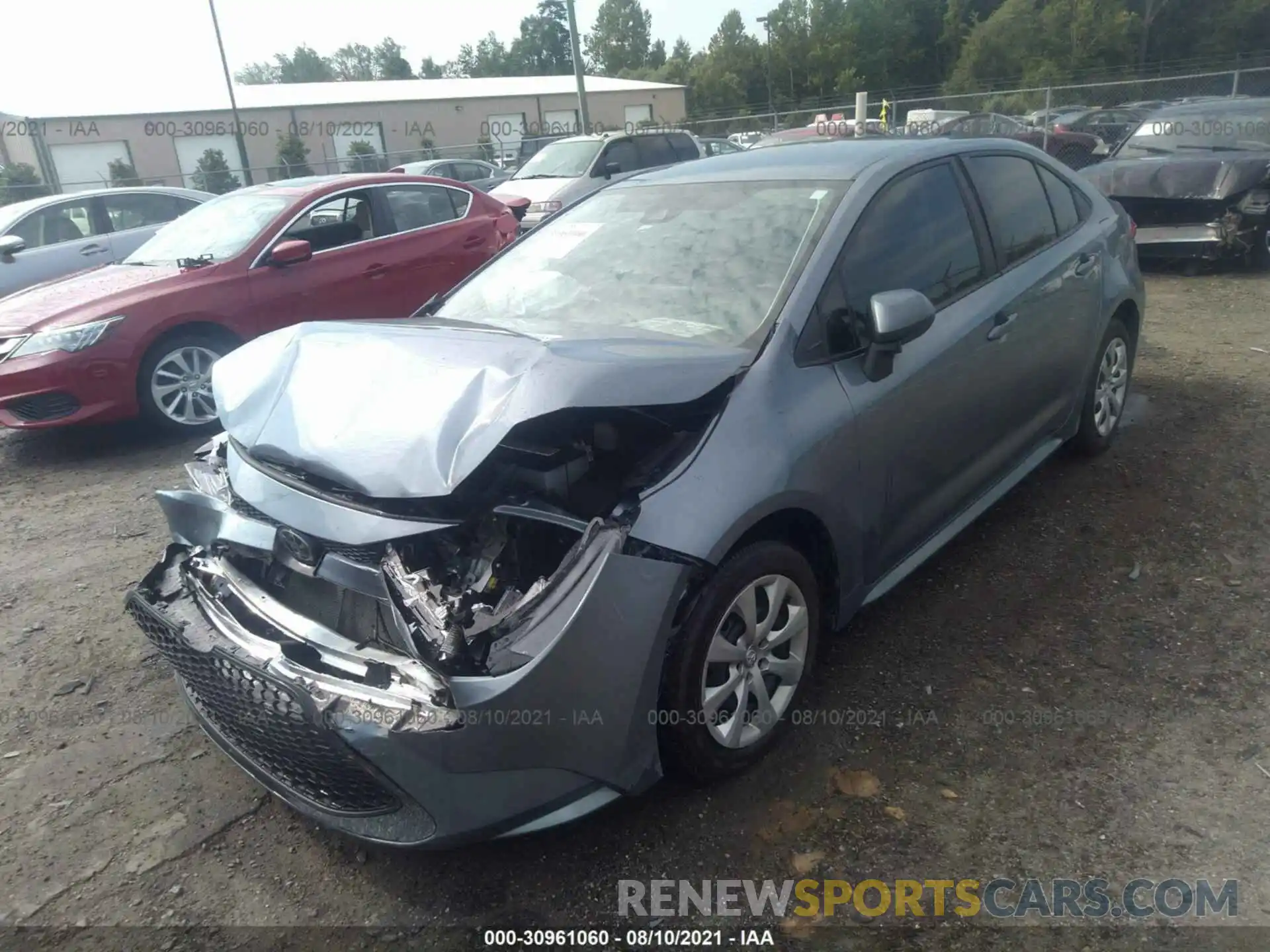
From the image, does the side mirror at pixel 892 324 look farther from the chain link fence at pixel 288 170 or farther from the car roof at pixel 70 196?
the chain link fence at pixel 288 170

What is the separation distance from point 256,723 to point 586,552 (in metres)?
0.95

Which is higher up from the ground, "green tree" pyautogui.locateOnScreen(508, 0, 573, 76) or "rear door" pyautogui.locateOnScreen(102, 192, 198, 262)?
"green tree" pyautogui.locateOnScreen(508, 0, 573, 76)

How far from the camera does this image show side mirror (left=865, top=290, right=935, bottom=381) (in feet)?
9.09

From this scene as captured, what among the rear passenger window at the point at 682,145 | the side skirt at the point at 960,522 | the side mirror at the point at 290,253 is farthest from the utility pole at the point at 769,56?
the side skirt at the point at 960,522

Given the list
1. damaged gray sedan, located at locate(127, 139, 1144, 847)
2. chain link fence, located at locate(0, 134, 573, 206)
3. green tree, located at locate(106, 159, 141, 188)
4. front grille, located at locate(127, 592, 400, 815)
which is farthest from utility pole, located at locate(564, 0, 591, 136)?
green tree, located at locate(106, 159, 141, 188)

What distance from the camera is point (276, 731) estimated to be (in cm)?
225

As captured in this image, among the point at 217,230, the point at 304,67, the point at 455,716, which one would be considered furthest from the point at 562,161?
the point at 304,67

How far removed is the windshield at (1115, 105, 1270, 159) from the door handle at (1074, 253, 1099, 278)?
6255 millimetres

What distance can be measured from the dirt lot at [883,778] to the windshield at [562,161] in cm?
966

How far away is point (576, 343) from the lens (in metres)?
2.59

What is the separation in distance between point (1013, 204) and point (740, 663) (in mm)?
2513

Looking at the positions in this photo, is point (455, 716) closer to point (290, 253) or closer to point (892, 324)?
point (892, 324)

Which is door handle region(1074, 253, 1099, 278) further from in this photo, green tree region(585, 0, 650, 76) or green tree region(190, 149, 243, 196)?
green tree region(585, 0, 650, 76)

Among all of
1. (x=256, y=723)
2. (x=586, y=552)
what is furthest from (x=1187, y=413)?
(x=256, y=723)
